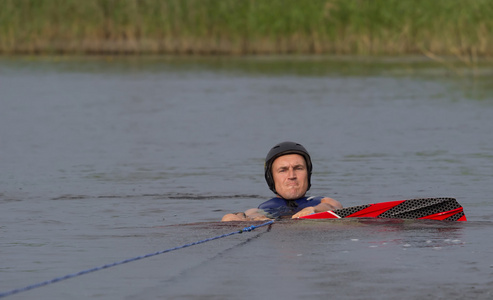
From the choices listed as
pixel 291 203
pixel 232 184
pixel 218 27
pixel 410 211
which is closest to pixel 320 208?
pixel 291 203

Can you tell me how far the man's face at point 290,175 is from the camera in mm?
10867

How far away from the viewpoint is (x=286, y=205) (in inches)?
428

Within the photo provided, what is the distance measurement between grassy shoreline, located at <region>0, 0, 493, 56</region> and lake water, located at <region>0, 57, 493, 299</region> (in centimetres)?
881

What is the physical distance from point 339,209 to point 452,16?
27064 mm

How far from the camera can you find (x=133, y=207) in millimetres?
11961

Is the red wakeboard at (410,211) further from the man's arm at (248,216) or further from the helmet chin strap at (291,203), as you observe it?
the helmet chin strap at (291,203)

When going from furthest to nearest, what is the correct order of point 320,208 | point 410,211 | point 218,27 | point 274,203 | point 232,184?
point 218,27
point 232,184
point 274,203
point 320,208
point 410,211

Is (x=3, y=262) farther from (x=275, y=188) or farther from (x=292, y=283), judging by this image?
(x=275, y=188)

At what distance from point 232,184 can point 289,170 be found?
2.81 m

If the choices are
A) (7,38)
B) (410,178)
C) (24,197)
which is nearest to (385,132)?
(410,178)

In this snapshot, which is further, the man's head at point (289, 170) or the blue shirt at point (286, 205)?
the man's head at point (289, 170)

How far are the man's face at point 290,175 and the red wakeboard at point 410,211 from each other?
724 millimetres

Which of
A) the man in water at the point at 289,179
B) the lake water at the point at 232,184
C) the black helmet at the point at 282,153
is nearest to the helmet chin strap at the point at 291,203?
the man in water at the point at 289,179

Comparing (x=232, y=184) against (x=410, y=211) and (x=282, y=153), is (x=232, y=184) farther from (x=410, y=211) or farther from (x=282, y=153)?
(x=410, y=211)
